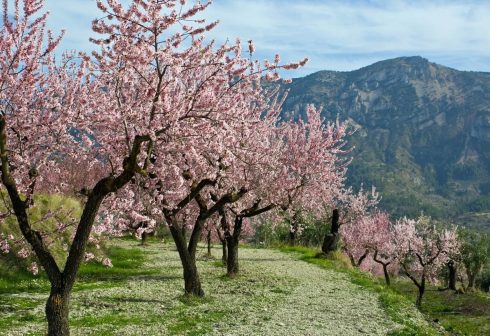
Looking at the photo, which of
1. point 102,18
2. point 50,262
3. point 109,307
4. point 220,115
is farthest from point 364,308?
point 102,18

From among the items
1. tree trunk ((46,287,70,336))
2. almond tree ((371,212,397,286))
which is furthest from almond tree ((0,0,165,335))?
almond tree ((371,212,397,286))

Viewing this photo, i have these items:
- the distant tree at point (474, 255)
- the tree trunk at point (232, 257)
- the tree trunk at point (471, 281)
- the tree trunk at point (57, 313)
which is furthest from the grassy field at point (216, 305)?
the distant tree at point (474, 255)

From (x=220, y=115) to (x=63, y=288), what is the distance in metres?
6.58

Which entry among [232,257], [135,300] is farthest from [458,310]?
[135,300]

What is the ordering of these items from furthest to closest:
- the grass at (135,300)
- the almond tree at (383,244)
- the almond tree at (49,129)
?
the almond tree at (383,244) → the grass at (135,300) → the almond tree at (49,129)

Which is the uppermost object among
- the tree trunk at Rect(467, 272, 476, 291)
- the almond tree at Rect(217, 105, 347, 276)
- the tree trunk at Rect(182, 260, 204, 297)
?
the almond tree at Rect(217, 105, 347, 276)

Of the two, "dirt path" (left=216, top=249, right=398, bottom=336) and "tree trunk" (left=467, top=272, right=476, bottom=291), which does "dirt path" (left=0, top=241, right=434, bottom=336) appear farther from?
"tree trunk" (left=467, top=272, right=476, bottom=291)

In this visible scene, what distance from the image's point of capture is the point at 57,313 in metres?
13.5

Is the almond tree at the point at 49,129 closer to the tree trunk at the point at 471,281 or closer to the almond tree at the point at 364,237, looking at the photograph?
the almond tree at the point at 364,237

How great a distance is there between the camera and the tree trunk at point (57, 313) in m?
13.4

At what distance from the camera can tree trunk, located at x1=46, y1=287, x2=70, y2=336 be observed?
1345 cm

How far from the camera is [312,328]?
60.3 feet

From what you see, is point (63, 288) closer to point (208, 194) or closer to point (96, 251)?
point (208, 194)

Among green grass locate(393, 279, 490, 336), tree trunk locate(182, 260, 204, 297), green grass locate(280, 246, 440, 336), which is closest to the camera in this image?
green grass locate(280, 246, 440, 336)
